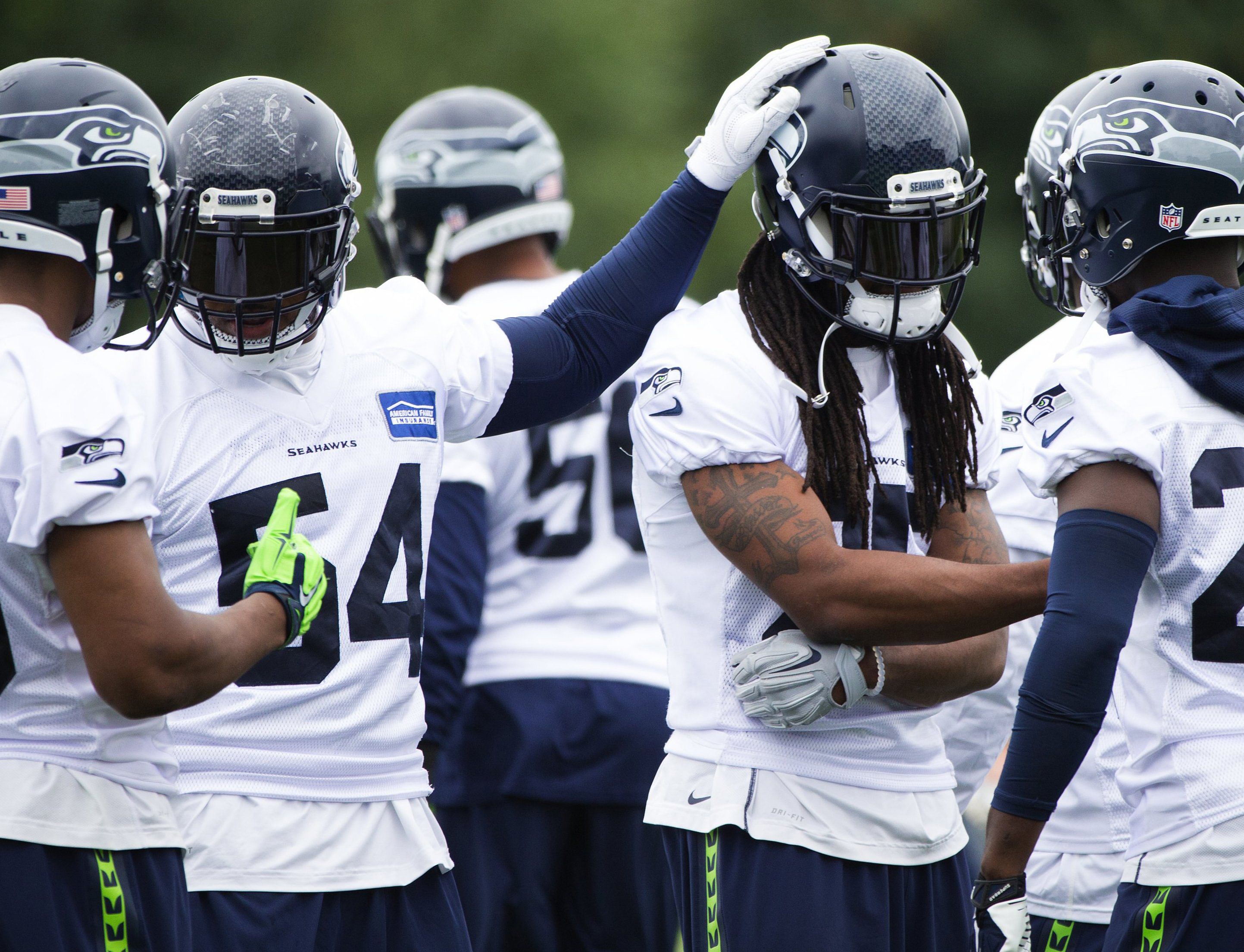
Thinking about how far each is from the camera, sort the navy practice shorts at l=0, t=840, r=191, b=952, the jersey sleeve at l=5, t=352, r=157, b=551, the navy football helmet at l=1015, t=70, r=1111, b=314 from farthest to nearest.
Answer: the navy football helmet at l=1015, t=70, r=1111, b=314, the navy practice shorts at l=0, t=840, r=191, b=952, the jersey sleeve at l=5, t=352, r=157, b=551

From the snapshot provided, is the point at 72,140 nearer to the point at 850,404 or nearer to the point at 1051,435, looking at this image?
the point at 850,404

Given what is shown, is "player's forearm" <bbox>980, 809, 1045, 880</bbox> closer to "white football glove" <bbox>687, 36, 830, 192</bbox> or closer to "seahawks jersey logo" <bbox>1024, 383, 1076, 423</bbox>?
"seahawks jersey logo" <bbox>1024, 383, 1076, 423</bbox>

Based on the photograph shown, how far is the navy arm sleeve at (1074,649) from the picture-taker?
8.20 feet

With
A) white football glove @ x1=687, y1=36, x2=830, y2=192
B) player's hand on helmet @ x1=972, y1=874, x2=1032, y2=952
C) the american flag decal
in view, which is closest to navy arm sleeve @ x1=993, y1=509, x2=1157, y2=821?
player's hand on helmet @ x1=972, y1=874, x2=1032, y2=952

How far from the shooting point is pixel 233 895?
2740mm

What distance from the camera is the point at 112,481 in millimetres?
2238

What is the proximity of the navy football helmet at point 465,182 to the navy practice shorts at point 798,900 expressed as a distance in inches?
97.6

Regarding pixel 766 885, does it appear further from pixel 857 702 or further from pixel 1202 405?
pixel 1202 405

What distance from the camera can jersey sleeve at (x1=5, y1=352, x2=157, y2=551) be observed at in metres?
2.21

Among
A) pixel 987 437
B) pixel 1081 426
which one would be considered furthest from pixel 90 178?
pixel 987 437

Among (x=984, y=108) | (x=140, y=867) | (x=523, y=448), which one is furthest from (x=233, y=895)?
(x=984, y=108)

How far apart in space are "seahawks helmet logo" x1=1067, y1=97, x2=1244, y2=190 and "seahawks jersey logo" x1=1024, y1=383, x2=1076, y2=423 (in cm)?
49

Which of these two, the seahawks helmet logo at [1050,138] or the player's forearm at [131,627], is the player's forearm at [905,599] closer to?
the player's forearm at [131,627]

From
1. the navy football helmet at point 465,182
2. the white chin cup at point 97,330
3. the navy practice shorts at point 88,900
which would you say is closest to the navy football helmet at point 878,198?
the white chin cup at point 97,330
